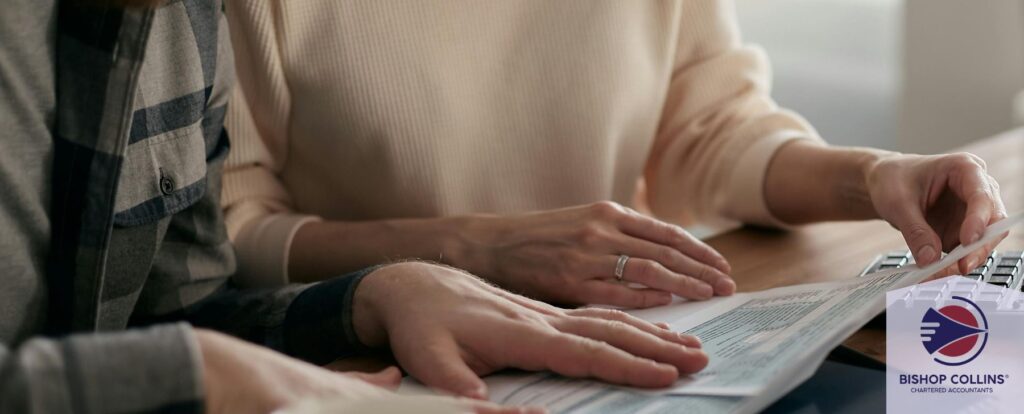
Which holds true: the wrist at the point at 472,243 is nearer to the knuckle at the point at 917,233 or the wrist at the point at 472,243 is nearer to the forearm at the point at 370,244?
the forearm at the point at 370,244

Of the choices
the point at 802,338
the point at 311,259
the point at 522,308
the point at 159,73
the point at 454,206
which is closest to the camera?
the point at 802,338

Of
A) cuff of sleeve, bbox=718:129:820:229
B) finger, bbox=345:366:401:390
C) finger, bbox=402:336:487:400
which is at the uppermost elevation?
finger, bbox=402:336:487:400

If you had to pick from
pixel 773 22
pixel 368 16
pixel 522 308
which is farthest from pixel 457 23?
pixel 773 22

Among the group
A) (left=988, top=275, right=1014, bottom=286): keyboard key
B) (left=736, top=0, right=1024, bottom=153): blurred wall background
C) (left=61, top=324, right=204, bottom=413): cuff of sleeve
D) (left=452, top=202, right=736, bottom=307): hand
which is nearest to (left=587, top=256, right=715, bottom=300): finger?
(left=452, top=202, right=736, bottom=307): hand

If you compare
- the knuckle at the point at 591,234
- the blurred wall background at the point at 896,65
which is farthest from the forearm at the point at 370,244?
the blurred wall background at the point at 896,65

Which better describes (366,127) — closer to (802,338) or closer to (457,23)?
(457,23)

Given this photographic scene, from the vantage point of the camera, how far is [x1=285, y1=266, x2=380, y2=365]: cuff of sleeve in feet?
2.79

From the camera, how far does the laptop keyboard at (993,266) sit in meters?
0.87

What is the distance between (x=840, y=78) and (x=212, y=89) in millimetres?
2042

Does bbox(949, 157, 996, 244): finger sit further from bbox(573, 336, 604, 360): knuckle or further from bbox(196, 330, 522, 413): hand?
bbox(196, 330, 522, 413): hand

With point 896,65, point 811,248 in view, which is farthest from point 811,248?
point 896,65

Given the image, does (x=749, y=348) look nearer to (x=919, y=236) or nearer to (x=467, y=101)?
(x=919, y=236)

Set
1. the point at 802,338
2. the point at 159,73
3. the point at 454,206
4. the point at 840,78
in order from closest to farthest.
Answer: the point at 802,338, the point at 159,73, the point at 454,206, the point at 840,78

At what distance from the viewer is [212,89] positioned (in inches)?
37.8
